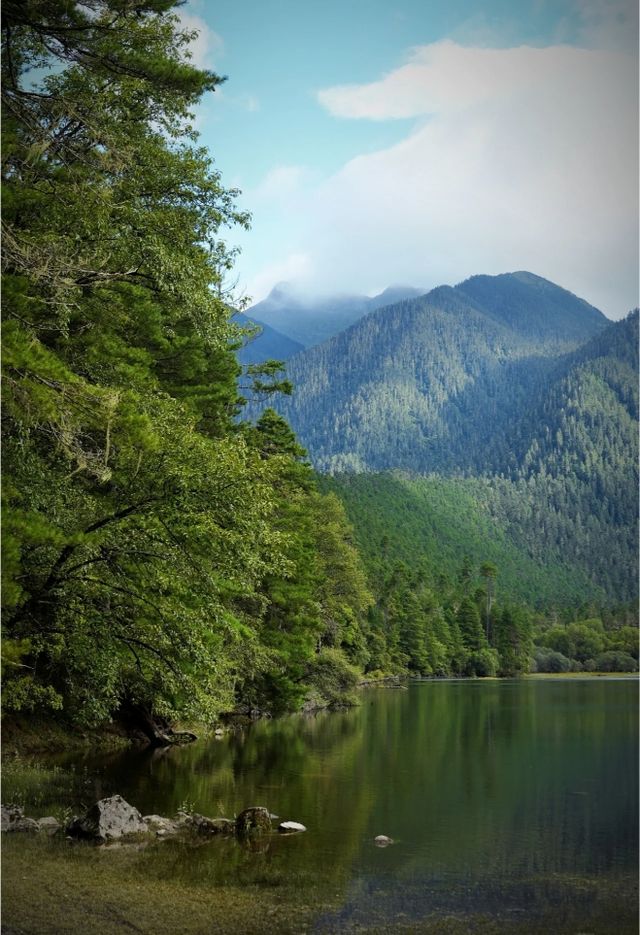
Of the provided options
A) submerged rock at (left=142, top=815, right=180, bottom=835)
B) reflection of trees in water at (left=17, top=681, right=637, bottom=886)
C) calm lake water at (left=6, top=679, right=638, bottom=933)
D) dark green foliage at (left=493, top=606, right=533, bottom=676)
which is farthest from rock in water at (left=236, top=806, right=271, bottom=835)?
dark green foliage at (left=493, top=606, right=533, bottom=676)

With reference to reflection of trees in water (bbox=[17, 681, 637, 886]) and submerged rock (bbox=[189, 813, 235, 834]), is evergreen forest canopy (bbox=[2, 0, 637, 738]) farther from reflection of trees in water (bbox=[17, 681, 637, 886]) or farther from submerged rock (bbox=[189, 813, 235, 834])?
reflection of trees in water (bbox=[17, 681, 637, 886])

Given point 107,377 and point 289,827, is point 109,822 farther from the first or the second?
point 107,377

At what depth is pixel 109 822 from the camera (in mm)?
19094

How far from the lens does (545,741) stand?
44.3m

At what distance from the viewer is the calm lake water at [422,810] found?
Answer: 16.8 meters

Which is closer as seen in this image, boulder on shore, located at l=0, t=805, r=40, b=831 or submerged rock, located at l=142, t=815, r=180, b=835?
boulder on shore, located at l=0, t=805, r=40, b=831

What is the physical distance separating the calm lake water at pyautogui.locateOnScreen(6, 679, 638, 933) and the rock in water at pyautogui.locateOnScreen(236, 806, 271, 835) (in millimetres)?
761

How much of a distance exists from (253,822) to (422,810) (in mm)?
6551

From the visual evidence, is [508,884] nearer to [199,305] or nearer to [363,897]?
[363,897]

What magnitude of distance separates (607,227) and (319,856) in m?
25.8

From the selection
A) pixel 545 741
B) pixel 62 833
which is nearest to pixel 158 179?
pixel 62 833

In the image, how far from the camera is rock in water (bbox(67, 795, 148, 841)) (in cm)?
1864

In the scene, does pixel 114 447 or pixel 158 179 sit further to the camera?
pixel 158 179

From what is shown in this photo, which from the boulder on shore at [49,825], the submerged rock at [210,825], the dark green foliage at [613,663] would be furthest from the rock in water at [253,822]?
the dark green foliage at [613,663]
